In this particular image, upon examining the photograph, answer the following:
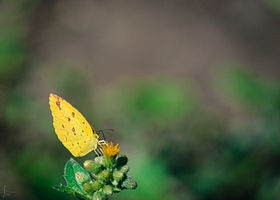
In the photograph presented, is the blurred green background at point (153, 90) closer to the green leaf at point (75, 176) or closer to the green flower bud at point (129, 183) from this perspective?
the green leaf at point (75, 176)

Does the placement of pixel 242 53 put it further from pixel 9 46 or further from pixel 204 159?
pixel 9 46

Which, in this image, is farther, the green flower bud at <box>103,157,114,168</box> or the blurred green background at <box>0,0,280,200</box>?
the blurred green background at <box>0,0,280,200</box>

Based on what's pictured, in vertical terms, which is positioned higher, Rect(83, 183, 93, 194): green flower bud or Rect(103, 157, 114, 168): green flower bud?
Rect(103, 157, 114, 168): green flower bud

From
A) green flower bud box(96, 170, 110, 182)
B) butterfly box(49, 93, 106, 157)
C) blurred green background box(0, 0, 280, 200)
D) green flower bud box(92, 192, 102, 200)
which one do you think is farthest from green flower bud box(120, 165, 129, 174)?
blurred green background box(0, 0, 280, 200)

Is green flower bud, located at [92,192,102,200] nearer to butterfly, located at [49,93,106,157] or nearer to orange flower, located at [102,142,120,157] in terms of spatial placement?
orange flower, located at [102,142,120,157]

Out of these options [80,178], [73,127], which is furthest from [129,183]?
[73,127]

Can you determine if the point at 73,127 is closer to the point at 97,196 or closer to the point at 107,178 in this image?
the point at 107,178

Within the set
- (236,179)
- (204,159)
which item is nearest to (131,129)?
(204,159)
